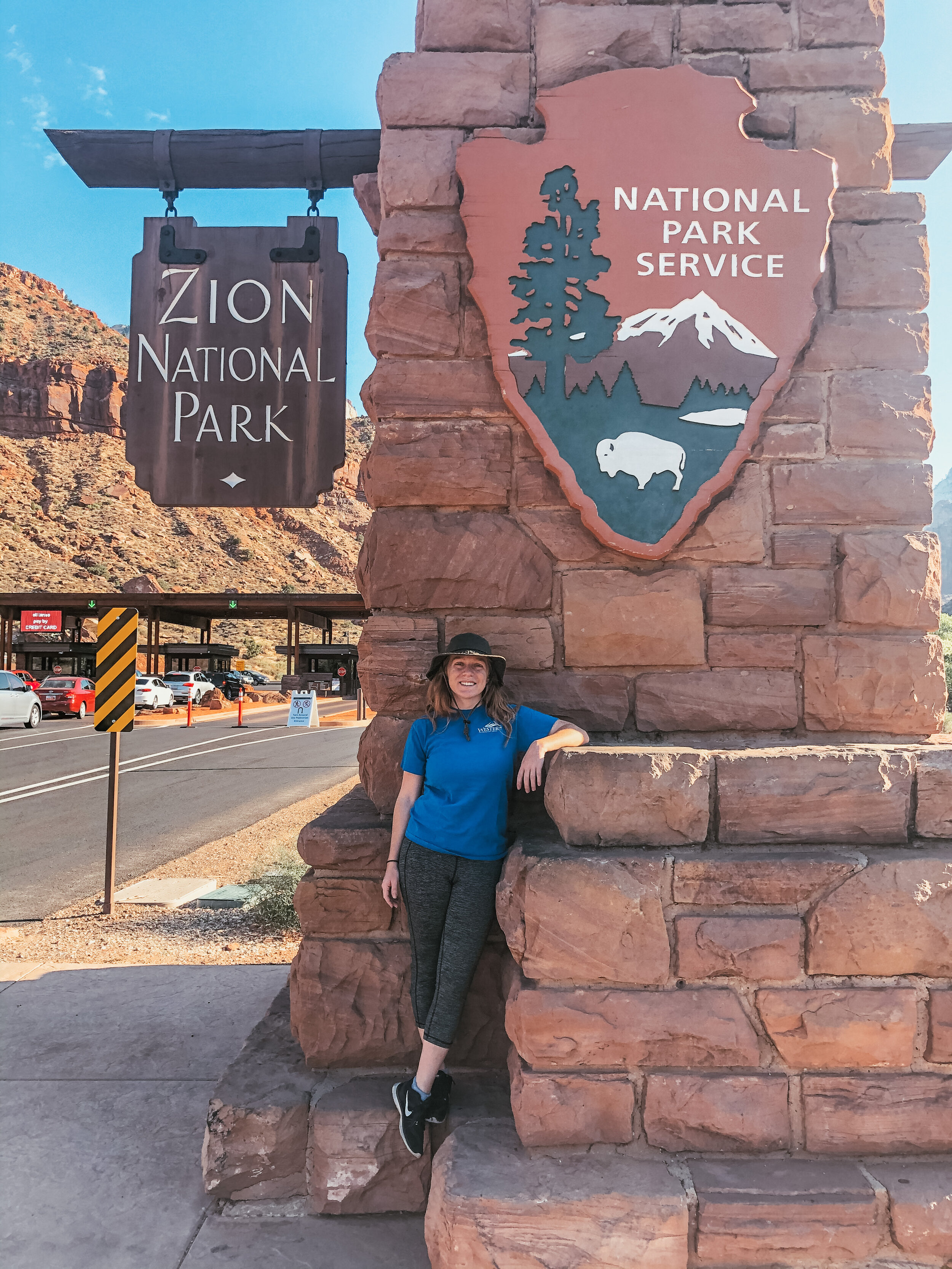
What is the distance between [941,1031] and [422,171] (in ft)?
10.5

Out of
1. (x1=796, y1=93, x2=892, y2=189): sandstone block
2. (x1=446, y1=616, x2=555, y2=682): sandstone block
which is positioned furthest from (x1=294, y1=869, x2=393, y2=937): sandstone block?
(x1=796, y1=93, x2=892, y2=189): sandstone block

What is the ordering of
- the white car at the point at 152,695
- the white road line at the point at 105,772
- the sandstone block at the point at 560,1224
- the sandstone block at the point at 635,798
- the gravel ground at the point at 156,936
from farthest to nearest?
1. the white car at the point at 152,695
2. the white road line at the point at 105,772
3. the gravel ground at the point at 156,936
4. the sandstone block at the point at 635,798
5. the sandstone block at the point at 560,1224

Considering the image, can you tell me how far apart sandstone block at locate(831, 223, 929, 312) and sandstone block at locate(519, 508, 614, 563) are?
118cm

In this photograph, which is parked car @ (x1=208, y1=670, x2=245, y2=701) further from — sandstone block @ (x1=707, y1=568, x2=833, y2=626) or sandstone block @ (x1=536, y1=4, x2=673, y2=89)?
sandstone block @ (x1=707, y1=568, x2=833, y2=626)

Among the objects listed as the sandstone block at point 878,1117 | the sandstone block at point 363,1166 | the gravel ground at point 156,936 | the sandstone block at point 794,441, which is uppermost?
the sandstone block at point 794,441

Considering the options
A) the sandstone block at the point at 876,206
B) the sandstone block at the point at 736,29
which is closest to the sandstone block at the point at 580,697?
the sandstone block at the point at 876,206

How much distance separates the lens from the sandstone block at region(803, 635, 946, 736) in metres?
2.58

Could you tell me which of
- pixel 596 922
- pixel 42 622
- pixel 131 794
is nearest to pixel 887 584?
pixel 596 922

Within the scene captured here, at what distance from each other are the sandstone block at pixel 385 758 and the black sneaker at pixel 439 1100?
0.84 m

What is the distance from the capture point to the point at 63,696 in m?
24.5

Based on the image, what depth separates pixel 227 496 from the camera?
3340 millimetres

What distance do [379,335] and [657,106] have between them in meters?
1.25

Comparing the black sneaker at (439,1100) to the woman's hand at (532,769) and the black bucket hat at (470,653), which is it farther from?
the black bucket hat at (470,653)

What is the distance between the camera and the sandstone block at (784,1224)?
1919 mm
